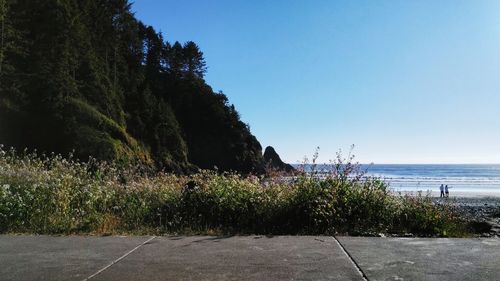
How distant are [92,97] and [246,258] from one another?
5218 cm

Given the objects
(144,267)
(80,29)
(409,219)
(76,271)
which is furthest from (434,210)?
(80,29)

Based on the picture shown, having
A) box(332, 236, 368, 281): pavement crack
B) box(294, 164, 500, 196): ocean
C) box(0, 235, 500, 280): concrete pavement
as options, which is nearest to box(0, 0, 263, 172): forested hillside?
box(294, 164, 500, 196): ocean

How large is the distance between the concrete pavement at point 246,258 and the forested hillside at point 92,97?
39.1m

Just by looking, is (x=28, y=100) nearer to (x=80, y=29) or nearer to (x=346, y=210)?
(x=80, y=29)

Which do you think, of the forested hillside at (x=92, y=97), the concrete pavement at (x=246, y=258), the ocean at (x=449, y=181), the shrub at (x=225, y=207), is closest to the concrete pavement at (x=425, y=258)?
the concrete pavement at (x=246, y=258)

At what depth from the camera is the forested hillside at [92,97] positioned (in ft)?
145

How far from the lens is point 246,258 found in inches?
202

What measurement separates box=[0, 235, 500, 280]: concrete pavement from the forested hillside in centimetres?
3915

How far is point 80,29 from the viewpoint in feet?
173

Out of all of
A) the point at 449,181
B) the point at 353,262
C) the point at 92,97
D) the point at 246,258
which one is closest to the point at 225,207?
the point at 246,258

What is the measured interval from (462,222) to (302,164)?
2930mm

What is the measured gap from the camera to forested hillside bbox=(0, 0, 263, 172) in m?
44.3

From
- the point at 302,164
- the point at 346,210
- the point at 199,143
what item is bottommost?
the point at 346,210

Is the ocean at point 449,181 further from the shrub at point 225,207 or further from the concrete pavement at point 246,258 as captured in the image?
the concrete pavement at point 246,258
